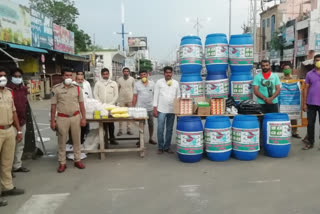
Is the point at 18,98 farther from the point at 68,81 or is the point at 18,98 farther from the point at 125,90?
the point at 125,90

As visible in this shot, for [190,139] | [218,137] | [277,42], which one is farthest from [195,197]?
[277,42]

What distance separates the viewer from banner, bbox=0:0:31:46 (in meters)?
13.5

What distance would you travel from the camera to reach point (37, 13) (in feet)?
58.4

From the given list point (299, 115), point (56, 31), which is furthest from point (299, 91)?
point (56, 31)

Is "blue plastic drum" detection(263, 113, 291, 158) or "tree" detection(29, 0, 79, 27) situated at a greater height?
"tree" detection(29, 0, 79, 27)

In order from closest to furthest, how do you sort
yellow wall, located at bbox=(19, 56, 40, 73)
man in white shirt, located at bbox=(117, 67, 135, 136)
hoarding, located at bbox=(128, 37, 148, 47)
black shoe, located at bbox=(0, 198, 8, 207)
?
black shoe, located at bbox=(0, 198, 8, 207) < man in white shirt, located at bbox=(117, 67, 135, 136) < yellow wall, located at bbox=(19, 56, 40, 73) < hoarding, located at bbox=(128, 37, 148, 47)

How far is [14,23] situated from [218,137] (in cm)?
1344

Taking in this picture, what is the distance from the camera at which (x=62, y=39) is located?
22547 millimetres

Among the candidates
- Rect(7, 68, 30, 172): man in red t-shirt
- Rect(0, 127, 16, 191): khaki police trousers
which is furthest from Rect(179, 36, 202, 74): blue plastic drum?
Rect(0, 127, 16, 191): khaki police trousers

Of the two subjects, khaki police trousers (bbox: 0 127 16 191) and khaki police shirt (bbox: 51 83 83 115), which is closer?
khaki police trousers (bbox: 0 127 16 191)

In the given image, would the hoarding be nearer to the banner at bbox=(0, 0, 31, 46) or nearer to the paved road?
the banner at bbox=(0, 0, 31, 46)

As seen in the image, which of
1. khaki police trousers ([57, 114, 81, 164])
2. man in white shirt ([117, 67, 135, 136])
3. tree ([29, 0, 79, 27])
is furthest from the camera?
tree ([29, 0, 79, 27])

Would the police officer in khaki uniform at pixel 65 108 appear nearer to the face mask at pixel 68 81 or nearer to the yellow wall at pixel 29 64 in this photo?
the face mask at pixel 68 81

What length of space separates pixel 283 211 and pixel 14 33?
14976 millimetres
